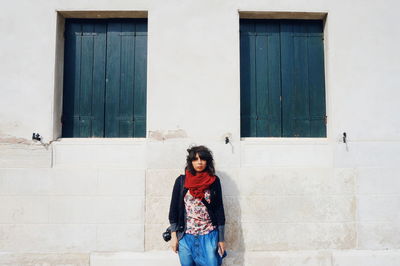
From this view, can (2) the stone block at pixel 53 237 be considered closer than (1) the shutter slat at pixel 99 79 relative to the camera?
Yes

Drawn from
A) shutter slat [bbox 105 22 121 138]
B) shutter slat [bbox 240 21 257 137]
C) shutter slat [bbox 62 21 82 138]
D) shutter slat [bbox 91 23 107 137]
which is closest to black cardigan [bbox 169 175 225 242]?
shutter slat [bbox 240 21 257 137]

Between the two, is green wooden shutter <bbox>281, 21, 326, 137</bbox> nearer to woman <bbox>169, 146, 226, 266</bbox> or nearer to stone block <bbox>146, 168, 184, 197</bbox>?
woman <bbox>169, 146, 226, 266</bbox>

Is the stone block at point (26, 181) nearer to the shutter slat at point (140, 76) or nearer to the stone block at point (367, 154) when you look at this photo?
the shutter slat at point (140, 76)

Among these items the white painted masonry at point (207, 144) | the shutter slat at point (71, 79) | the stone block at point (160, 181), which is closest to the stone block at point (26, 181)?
the white painted masonry at point (207, 144)

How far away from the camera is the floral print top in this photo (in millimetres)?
3162

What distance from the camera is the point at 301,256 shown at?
365 centimetres

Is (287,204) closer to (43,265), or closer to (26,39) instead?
(43,265)

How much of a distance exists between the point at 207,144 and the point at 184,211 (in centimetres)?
91

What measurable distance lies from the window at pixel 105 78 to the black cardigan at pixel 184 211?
114cm

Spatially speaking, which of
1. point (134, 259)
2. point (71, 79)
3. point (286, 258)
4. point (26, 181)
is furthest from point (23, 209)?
point (286, 258)

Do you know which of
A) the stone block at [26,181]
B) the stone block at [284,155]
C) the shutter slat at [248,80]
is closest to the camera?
the stone block at [26,181]

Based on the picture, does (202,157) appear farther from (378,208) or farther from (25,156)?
(378,208)

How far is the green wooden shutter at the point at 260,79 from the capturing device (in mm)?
4020

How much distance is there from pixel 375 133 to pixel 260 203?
5.62ft
